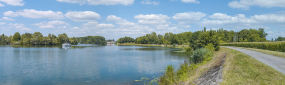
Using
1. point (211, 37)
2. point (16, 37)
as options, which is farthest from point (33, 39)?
point (211, 37)

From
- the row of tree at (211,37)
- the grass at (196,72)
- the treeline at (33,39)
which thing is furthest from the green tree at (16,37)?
the grass at (196,72)

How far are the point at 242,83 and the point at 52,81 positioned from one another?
17260 millimetres

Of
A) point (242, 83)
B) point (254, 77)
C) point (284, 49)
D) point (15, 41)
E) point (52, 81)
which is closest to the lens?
point (242, 83)

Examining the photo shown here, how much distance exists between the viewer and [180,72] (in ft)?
60.6

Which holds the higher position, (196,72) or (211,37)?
(211,37)

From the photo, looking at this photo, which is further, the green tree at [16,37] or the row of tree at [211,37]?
the green tree at [16,37]

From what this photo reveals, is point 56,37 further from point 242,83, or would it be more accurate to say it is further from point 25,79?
point 242,83

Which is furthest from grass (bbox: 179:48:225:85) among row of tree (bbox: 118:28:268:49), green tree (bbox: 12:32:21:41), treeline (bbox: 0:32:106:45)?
green tree (bbox: 12:32:21:41)

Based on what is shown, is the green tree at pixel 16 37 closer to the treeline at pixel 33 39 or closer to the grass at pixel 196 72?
the treeline at pixel 33 39

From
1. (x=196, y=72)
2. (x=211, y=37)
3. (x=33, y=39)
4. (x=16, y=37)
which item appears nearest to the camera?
(x=196, y=72)

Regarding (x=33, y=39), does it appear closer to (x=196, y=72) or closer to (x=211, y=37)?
(x=211, y=37)

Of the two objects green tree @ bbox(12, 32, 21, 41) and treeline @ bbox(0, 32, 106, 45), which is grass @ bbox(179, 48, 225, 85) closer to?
treeline @ bbox(0, 32, 106, 45)

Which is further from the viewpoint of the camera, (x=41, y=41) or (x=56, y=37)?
(x=56, y=37)

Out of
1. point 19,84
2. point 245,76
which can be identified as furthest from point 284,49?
point 19,84
